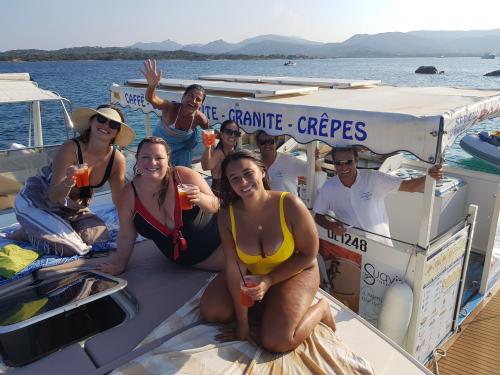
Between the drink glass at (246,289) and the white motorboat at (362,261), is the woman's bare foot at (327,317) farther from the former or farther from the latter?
the drink glass at (246,289)

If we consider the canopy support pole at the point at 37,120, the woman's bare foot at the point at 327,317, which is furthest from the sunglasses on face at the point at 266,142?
the canopy support pole at the point at 37,120

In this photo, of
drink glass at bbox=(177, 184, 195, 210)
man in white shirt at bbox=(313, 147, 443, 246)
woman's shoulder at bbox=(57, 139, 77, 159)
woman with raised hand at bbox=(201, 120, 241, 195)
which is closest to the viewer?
drink glass at bbox=(177, 184, 195, 210)

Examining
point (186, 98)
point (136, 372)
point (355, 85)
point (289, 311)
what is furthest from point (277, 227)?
point (355, 85)

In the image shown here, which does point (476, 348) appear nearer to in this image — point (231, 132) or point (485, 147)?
point (231, 132)

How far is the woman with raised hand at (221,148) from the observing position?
14.0 feet

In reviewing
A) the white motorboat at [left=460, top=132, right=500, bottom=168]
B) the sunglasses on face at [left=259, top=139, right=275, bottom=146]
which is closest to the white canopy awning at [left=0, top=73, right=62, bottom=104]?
the sunglasses on face at [left=259, top=139, right=275, bottom=146]

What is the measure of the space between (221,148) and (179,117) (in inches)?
23.9

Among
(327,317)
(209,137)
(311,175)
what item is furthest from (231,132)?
(327,317)

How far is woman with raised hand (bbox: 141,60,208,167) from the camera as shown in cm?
449

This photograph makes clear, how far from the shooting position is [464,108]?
10.4ft

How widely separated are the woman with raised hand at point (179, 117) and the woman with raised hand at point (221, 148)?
1.10 feet

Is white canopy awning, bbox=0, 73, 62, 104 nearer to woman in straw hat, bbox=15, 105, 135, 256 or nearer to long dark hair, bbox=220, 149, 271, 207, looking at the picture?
woman in straw hat, bbox=15, 105, 135, 256

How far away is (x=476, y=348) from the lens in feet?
13.5

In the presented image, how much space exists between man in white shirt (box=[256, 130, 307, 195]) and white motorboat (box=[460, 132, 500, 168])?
1195cm
